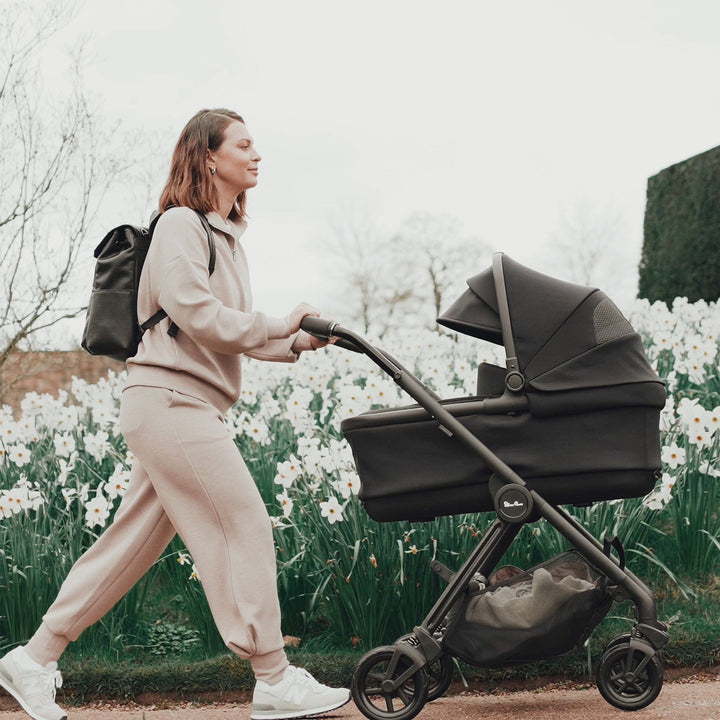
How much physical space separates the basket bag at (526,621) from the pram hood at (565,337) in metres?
0.59

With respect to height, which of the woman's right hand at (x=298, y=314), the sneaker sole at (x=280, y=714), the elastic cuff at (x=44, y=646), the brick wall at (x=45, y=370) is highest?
the brick wall at (x=45, y=370)

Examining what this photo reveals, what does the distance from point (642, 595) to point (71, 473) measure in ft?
10.7

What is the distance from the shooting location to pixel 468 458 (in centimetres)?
289

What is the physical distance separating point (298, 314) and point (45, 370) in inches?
279

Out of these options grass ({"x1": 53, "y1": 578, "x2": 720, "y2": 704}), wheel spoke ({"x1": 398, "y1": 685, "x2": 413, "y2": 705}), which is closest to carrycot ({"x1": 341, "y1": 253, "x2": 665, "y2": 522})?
wheel spoke ({"x1": 398, "y1": 685, "x2": 413, "y2": 705})

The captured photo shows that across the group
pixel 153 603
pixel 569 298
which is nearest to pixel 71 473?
pixel 153 603

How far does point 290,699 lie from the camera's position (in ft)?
9.69

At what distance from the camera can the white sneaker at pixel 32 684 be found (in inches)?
121

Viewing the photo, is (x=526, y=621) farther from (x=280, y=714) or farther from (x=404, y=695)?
(x=280, y=714)

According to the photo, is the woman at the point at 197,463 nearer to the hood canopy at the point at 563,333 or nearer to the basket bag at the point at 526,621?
the basket bag at the point at 526,621

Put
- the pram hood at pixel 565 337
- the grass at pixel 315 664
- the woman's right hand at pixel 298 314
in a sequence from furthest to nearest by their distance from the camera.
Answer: the grass at pixel 315 664 → the woman's right hand at pixel 298 314 → the pram hood at pixel 565 337

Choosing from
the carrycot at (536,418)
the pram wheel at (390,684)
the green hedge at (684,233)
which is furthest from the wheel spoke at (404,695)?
the green hedge at (684,233)

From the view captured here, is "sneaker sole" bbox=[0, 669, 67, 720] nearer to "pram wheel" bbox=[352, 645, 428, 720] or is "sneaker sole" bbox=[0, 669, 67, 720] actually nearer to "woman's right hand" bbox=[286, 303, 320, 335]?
"pram wheel" bbox=[352, 645, 428, 720]

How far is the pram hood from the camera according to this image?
2.79m
